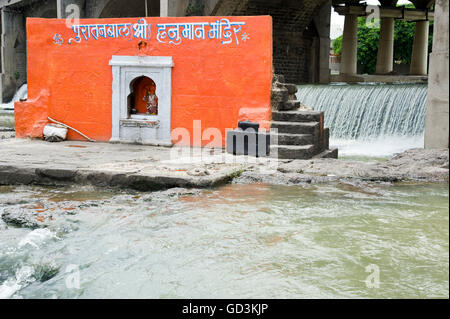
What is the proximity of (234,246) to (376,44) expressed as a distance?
43.4 meters

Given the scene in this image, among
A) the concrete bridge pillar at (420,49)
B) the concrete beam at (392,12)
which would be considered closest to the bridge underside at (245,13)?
the concrete beam at (392,12)

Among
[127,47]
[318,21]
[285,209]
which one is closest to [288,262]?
[285,209]

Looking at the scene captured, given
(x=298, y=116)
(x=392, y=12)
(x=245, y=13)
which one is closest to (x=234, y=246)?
(x=298, y=116)

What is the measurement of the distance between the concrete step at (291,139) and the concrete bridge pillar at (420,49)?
87.2ft

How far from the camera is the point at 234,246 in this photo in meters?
4.21

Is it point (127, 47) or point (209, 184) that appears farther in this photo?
point (127, 47)

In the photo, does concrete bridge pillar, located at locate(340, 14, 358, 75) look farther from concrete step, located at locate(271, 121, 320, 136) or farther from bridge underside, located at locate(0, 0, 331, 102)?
concrete step, located at locate(271, 121, 320, 136)

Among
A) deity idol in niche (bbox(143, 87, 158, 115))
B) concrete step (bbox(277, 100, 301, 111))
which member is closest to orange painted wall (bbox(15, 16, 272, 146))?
concrete step (bbox(277, 100, 301, 111))

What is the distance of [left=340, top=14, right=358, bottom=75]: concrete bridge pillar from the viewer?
97.5 feet

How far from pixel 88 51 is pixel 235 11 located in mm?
12048

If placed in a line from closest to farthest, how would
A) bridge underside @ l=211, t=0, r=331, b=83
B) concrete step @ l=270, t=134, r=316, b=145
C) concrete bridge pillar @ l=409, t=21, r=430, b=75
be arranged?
concrete step @ l=270, t=134, r=316, b=145
bridge underside @ l=211, t=0, r=331, b=83
concrete bridge pillar @ l=409, t=21, r=430, b=75

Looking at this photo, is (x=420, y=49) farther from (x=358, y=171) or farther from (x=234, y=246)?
(x=234, y=246)
